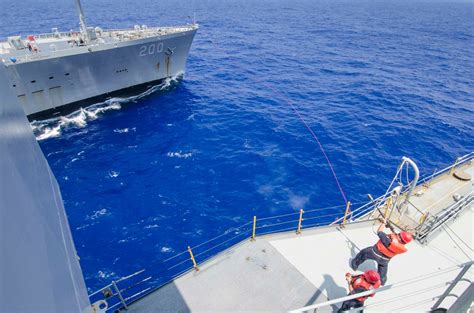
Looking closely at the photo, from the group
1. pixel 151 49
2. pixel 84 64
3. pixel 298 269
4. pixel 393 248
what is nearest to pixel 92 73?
pixel 84 64

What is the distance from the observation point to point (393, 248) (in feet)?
24.2

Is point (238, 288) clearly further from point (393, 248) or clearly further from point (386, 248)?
point (393, 248)

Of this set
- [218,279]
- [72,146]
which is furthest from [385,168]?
[72,146]

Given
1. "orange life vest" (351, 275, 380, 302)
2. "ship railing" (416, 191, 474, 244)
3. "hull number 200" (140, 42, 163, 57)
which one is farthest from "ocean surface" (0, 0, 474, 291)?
"orange life vest" (351, 275, 380, 302)

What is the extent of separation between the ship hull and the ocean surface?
151 centimetres

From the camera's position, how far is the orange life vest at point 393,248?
7.25 metres

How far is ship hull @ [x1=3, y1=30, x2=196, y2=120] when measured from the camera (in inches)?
936

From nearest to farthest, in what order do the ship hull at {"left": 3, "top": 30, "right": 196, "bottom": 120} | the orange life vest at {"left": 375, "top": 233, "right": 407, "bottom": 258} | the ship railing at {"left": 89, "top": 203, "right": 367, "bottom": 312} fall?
the orange life vest at {"left": 375, "top": 233, "right": 407, "bottom": 258} → the ship railing at {"left": 89, "top": 203, "right": 367, "bottom": 312} → the ship hull at {"left": 3, "top": 30, "right": 196, "bottom": 120}

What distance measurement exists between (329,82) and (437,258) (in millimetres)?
29438

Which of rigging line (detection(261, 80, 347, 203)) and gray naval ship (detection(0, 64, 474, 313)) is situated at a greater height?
rigging line (detection(261, 80, 347, 203))

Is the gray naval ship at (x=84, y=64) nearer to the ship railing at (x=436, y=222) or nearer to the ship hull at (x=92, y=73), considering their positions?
the ship hull at (x=92, y=73)

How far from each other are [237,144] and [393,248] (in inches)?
641

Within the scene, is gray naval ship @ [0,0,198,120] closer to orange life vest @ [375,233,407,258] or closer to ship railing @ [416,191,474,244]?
orange life vest @ [375,233,407,258]

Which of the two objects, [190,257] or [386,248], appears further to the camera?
[190,257]
